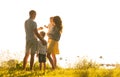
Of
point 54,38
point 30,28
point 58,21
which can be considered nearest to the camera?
point 30,28

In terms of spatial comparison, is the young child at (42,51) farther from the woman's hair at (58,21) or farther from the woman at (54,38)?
the woman's hair at (58,21)

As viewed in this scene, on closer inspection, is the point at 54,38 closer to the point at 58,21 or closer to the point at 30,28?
the point at 58,21

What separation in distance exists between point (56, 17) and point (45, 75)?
299cm

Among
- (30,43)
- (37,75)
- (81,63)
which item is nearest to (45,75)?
(37,75)

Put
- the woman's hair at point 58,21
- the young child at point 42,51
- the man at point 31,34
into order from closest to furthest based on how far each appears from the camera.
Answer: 1. the man at point 31,34
2. the woman's hair at point 58,21
3. the young child at point 42,51

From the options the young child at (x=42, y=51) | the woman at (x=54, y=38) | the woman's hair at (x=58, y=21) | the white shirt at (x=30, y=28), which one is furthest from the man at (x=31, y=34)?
the woman's hair at (x=58, y=21)

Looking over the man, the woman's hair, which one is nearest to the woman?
the woman's hair

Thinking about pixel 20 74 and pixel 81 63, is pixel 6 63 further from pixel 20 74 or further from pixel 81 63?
pixel 20 74

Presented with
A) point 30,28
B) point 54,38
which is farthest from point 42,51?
point 30,28

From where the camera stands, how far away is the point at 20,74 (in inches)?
667

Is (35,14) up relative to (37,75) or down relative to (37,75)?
up

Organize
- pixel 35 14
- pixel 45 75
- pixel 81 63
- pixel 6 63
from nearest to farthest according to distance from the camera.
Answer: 1. pixel 45 75
2. pixel 35 14
3. pixel 81 63
4. pixel 6 63

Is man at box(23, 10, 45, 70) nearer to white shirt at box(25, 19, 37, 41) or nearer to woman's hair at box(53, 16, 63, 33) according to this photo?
white shirt at box(25, 19, 37, 41)

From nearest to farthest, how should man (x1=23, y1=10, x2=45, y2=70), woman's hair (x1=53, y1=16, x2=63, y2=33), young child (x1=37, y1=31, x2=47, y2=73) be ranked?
man (x1=23, y1=10, x2=45, y2=70) → woman's hair (x1=53, y1=16, x2=63, y2=33) → young child (x1=37, y1=31, x2=47, y2=73)
